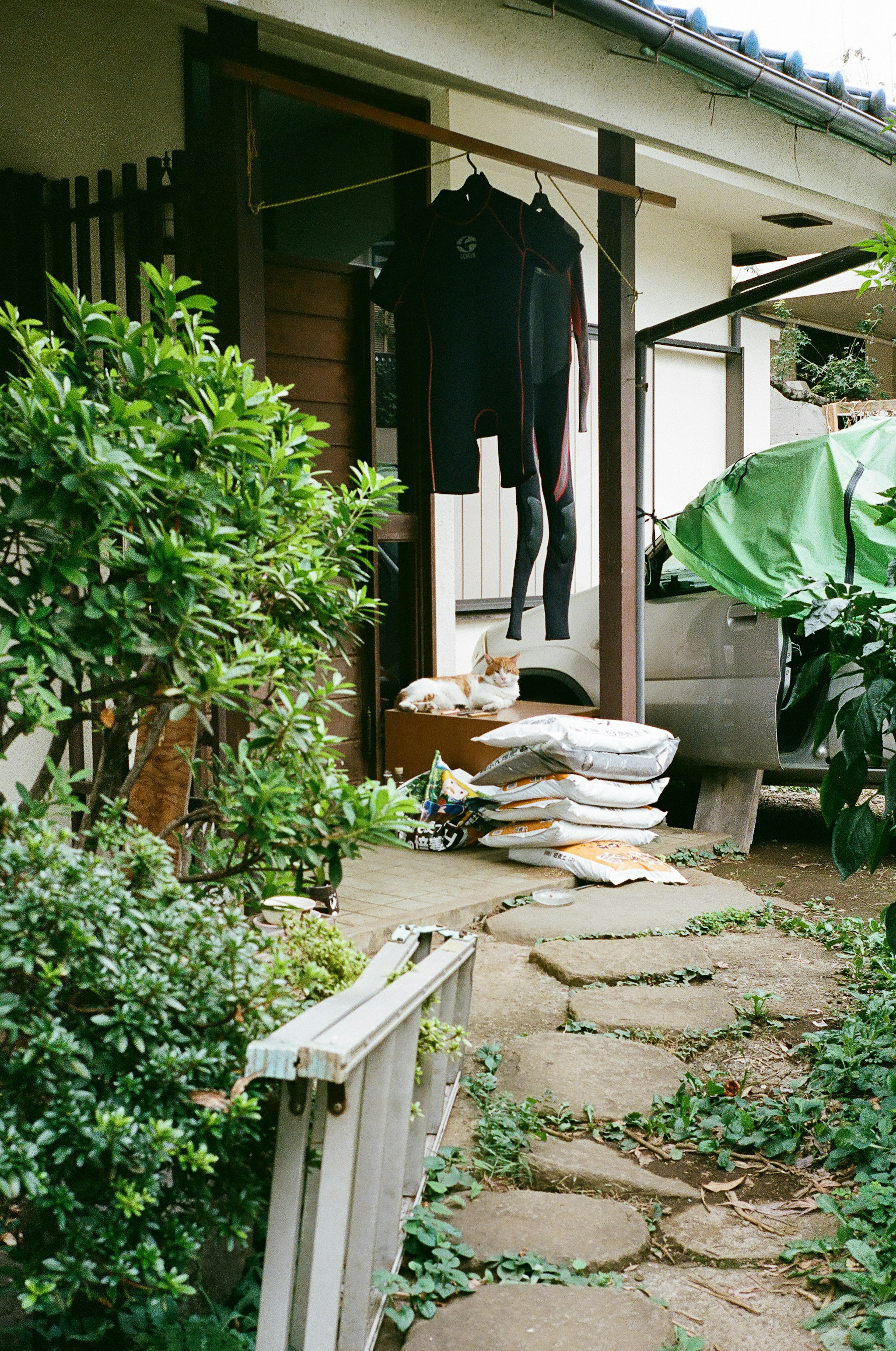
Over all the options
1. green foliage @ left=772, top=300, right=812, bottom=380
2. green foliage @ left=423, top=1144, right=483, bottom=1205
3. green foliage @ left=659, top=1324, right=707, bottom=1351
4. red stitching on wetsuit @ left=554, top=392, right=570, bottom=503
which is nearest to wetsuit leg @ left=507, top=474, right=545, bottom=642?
red stitching on wetsuit @ left=554, top=392, right=570, bottom=503

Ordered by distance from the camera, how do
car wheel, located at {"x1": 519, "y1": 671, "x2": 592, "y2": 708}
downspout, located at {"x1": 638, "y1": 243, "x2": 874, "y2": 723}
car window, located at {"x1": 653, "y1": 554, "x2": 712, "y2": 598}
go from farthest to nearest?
1. car wheel, located at {"x1": 519, "y1": 671, "x2": 592, "y2": 708}
2. car window, located at {"x1": 653, "y1": 554, "x2": 712, "y2": 598}
3. downspout, located at {"x1": 638, "y1": 243, "x2": 874, "y2": 723}

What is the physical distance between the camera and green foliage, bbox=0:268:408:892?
Answer: 212cm

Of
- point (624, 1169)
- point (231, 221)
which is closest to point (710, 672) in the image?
point (231, 221)

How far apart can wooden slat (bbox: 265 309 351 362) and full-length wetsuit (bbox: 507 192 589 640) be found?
125cm

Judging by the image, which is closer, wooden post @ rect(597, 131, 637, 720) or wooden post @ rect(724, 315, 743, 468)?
wooden post @ rect(597, 131, 637, 720)

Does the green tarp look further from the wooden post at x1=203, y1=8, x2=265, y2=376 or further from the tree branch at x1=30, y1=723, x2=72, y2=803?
the tree branch at x1=30, y1=723, x2=72, y2=803

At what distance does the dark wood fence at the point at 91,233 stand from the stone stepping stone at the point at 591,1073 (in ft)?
12.2

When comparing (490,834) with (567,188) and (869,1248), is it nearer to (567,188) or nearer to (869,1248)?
Result: (869,1248)

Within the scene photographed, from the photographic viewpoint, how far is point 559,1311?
236 cm

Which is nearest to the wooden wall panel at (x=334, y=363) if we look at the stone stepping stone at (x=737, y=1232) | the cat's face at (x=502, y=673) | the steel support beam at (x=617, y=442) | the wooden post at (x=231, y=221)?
the cat's face at (x=502, y=673)

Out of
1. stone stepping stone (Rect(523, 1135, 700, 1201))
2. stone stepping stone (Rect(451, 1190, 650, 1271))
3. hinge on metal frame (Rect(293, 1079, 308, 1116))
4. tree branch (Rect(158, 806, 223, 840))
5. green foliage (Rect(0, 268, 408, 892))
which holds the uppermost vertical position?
green foliage (Rect(0, 268, 408, 892))

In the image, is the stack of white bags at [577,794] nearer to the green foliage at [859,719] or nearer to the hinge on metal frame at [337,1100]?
the green foliage at [859,719]

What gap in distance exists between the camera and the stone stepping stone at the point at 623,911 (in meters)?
5.02

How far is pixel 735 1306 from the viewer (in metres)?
2.49
